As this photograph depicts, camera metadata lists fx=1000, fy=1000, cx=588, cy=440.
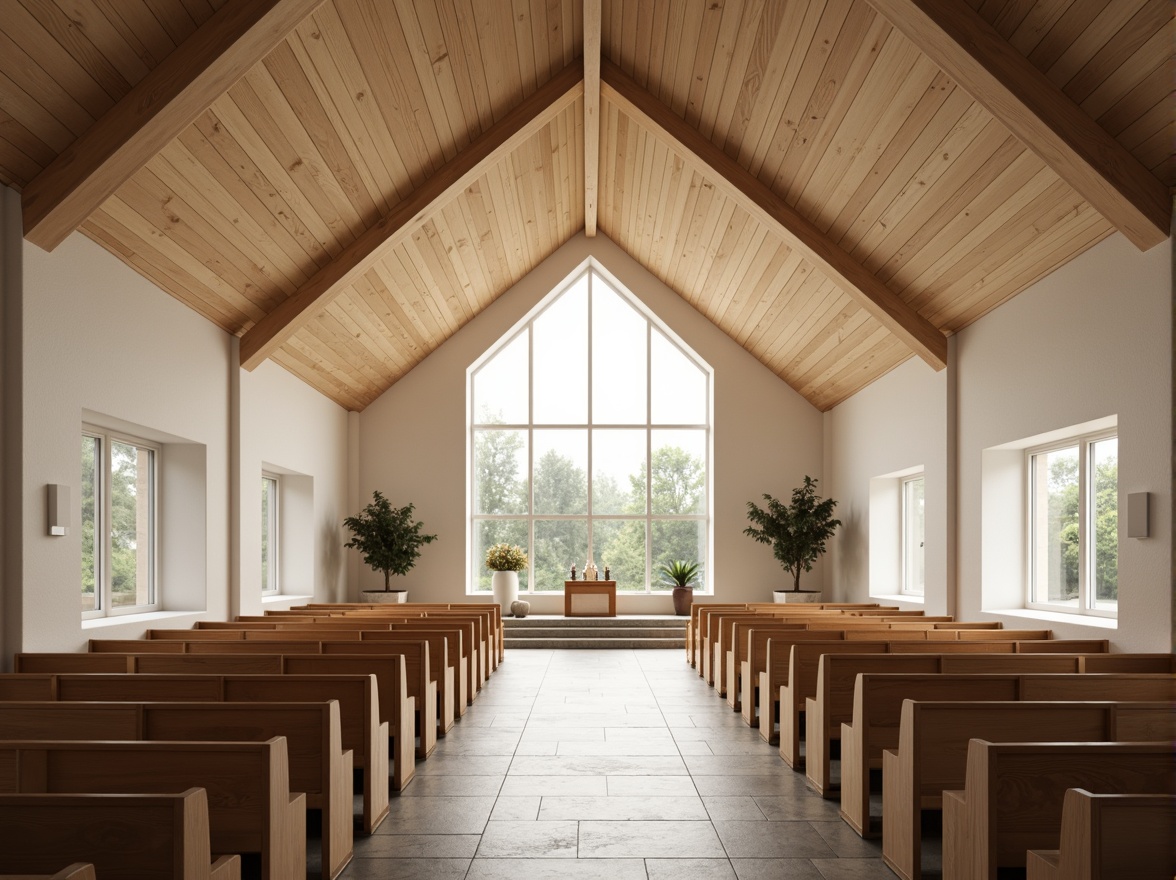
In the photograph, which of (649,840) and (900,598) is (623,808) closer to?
(649,840)

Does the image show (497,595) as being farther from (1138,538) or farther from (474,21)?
(1138,538)

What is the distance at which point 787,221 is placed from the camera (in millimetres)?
8484

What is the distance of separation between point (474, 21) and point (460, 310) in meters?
5.63

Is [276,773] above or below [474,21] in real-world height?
below

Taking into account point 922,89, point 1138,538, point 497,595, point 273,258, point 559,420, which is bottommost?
point 497,595

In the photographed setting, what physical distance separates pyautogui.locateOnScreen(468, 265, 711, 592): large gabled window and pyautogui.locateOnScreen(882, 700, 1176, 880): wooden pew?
988 centimetres

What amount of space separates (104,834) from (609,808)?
8.43 ft

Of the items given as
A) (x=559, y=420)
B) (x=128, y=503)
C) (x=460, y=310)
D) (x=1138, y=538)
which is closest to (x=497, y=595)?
(x=559, y=420)

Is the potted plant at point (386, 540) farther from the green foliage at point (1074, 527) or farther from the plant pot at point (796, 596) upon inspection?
the green foliage at point (1074, 527)

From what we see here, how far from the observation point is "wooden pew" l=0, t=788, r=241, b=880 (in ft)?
7.14

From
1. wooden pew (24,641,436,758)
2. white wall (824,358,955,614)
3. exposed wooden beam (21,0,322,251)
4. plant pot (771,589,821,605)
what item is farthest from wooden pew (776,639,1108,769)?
plant pot (771,589,821,605)

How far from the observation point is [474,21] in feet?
23.1

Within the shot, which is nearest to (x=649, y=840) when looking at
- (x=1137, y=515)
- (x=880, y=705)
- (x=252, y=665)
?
(x=880, y=705)

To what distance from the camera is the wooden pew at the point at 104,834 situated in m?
2.18
